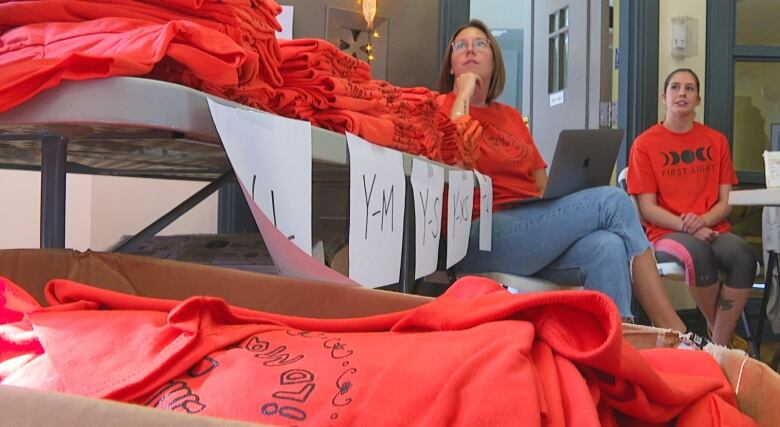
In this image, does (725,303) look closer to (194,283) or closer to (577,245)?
(577,245)

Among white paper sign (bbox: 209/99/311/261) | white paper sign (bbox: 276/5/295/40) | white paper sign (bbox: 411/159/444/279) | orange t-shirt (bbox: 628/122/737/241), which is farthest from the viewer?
orange t-shirt (bbox: 628/122/737/241)

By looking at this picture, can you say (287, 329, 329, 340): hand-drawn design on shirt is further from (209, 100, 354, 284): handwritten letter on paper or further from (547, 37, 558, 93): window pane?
(547, 37, 558, 93): window pane

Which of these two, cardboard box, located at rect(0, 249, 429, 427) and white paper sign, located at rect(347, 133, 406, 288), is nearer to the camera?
cardboard box, located at rect(0, 249, 429, 427)

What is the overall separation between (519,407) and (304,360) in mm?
141

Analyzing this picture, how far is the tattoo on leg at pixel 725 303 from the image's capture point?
2.48m

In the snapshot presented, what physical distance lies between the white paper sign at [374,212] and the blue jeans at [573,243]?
86 centimetres

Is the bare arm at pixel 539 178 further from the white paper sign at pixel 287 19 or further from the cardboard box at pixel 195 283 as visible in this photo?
the cardboard box at pixel 195 283

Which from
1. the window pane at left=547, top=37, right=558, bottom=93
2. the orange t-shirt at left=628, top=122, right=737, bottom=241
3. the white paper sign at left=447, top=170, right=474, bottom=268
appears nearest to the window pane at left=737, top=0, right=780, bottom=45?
the orange t-shirt at left=628, top=122, right=737, bottom=241

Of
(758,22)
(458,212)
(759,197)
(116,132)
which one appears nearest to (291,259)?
(116,132)

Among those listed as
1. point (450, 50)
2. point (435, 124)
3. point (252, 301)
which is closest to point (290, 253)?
point (252, 301)

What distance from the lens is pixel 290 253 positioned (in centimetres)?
75

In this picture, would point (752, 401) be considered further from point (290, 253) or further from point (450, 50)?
point (450, 50)

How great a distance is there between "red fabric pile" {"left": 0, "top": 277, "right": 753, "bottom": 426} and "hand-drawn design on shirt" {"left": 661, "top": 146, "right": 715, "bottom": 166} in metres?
2.49

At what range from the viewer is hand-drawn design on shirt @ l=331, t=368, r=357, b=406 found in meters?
0.39
